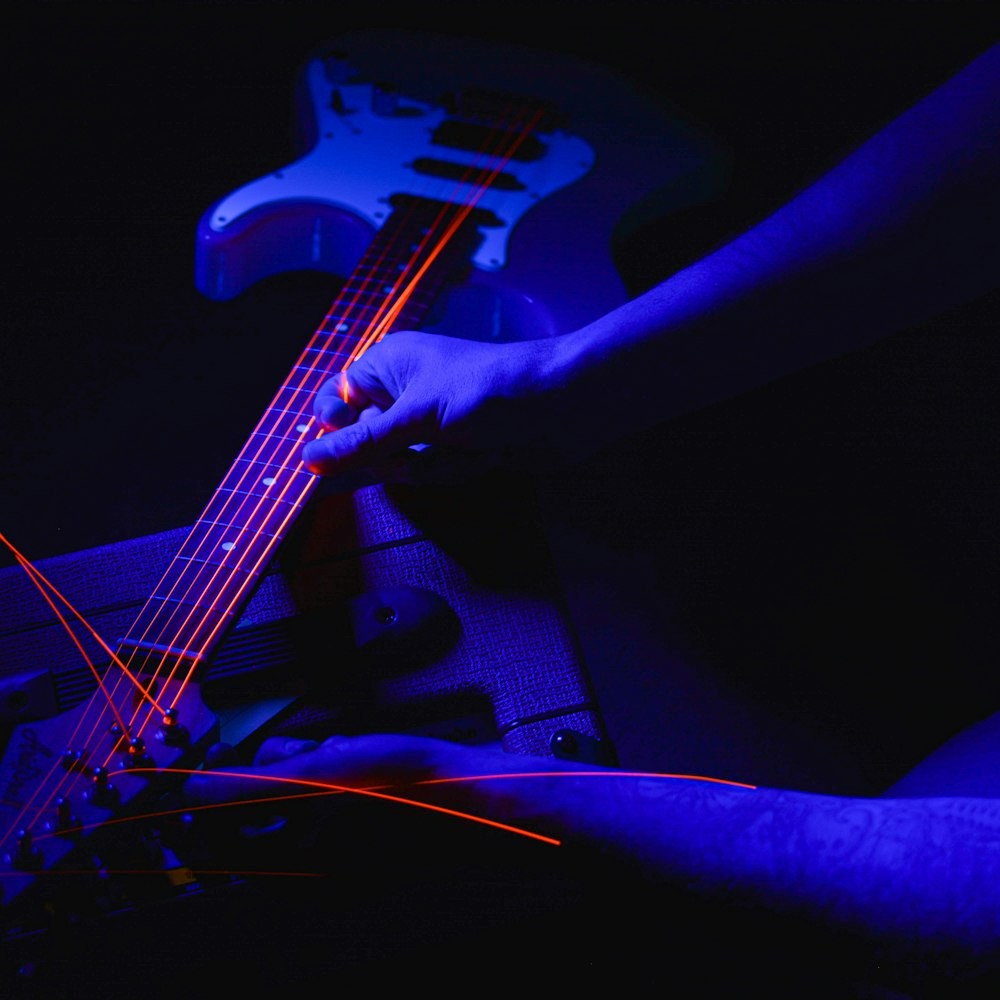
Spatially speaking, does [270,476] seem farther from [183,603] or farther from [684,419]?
[684,419]

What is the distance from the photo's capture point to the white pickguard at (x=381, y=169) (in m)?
1.25

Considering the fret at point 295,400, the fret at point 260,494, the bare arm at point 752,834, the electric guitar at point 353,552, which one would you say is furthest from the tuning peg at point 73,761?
the fret at point 295,400

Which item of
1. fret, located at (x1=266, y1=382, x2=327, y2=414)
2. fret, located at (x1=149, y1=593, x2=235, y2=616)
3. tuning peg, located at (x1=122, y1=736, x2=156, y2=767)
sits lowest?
tuning peg, located at (x1=122, y1=736, x2=156, y2=767)

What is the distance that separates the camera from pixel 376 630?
2.84 ft

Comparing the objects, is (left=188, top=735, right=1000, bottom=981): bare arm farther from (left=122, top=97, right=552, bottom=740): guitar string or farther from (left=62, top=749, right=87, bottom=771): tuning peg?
(left=122, top=97, right=552, bottom=740): guitar string

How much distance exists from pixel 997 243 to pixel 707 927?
0.70m

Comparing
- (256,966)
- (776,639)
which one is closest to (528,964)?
(256,966)

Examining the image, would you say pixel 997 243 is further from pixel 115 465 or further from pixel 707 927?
pixel 115 465

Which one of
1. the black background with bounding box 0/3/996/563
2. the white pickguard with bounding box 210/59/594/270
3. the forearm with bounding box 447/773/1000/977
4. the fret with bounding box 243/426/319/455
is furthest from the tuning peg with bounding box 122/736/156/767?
the white pickguard with bounding box 210/59/594/270

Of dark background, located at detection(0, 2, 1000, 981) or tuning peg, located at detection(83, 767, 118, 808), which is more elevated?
dark background, located at detection(0, 2, 1000, 981)

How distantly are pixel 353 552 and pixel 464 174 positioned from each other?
0.68 meters

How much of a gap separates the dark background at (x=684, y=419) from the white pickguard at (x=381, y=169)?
0.17 metres

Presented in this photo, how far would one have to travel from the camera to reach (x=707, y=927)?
27.0 inches

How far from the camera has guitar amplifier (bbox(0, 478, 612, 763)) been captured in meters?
0.85
